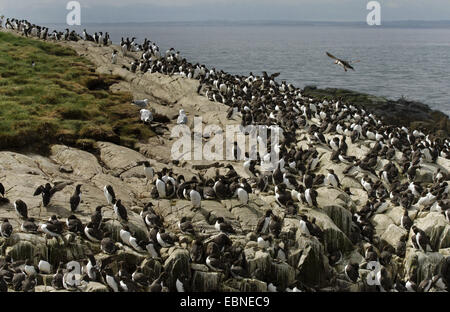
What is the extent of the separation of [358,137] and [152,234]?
17080 mm

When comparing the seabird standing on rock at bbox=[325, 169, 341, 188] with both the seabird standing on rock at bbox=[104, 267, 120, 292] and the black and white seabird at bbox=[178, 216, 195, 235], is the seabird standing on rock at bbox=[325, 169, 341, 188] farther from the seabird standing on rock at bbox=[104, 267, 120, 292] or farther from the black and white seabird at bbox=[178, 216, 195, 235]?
the seabird standing on rock at bbox=[104, 267, 120, 292]

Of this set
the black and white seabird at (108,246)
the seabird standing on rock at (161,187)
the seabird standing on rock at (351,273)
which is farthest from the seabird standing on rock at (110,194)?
the seabird standing on rock at (351,273)

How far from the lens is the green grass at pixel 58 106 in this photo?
23531 millimetres

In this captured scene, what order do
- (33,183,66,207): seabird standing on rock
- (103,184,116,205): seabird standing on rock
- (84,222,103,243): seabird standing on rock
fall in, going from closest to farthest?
(84,222,103,243): seabird standing on rock
(33,183,66,207): seabird standing on rock
(103,184,116,205): seabird standing on rock

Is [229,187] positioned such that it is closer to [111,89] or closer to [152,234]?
[152,234]

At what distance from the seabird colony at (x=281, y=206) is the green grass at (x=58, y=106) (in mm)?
2394

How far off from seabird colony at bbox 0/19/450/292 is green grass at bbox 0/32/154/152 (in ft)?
7.85

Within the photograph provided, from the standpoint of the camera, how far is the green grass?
77.2 feet

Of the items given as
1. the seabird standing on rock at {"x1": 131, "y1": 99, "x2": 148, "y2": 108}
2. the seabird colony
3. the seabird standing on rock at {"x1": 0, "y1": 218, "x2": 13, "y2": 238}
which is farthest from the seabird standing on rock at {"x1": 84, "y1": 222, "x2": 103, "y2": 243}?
the seabird standing on rock at {"x1": 131, "y1": 99, "x2": 148, "y2": 108}

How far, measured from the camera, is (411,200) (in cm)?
2112

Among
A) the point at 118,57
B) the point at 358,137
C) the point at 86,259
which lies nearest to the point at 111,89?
the point at 118,57

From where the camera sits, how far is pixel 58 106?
90.8 feet

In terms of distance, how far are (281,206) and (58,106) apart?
1501cm

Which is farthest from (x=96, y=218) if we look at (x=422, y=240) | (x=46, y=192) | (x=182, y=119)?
(x=182, y=119)
